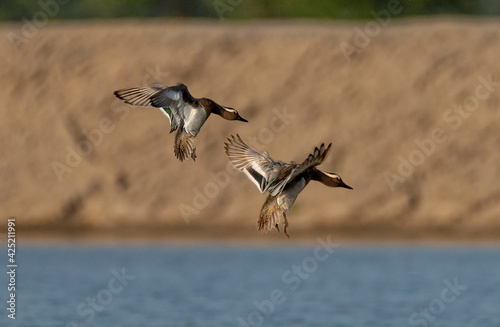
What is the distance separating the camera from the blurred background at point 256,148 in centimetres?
3253

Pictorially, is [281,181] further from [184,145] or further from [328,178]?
[184,145]

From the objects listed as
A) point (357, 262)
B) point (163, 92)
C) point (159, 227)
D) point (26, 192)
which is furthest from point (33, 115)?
point (163, 92)

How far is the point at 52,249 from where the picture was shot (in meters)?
37.2

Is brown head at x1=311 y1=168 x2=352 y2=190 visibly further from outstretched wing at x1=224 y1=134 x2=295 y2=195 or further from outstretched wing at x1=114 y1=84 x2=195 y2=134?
outstretched wing at x1=114 y1=84 x2=195 y2=134

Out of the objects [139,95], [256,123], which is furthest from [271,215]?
[256,123]

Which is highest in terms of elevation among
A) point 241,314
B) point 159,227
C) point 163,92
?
point 159,227

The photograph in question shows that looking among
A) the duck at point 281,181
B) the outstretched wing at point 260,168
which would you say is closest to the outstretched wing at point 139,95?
the outstretched wing at point 260,168

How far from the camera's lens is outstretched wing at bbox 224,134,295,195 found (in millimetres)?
12039

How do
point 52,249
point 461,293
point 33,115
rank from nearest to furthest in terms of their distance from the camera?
point 461,293
point 52,249
point 33,115

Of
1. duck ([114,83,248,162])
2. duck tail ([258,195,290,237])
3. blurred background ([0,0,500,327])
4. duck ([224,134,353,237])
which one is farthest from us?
blurred background ([0,0,500,327])

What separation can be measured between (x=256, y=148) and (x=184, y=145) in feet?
103

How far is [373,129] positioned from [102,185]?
343 inches

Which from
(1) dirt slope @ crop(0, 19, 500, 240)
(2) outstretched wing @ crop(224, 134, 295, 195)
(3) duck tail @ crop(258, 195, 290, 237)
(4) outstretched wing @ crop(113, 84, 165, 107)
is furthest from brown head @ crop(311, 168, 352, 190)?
(1) dirt slope @ crop(0, 19, 500, 240)

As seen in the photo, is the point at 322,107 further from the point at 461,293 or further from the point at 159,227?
the point at 461,293
